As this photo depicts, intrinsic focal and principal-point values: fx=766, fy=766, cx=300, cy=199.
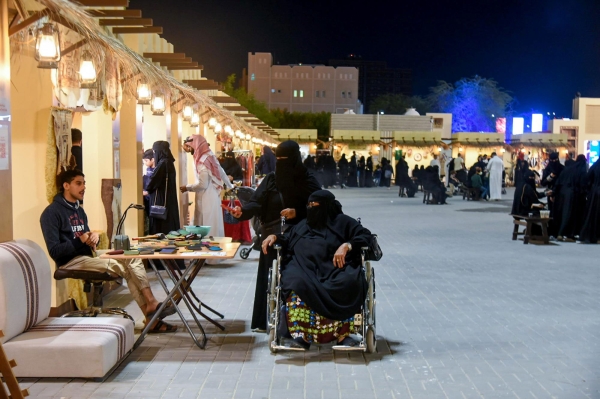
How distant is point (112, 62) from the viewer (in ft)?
26.6

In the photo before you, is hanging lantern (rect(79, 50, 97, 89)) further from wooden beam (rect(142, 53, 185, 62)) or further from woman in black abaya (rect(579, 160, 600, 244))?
woman in black abaya (rect(579, 160, 600, 244))

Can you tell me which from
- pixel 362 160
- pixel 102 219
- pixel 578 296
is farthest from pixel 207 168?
pixel 362 160

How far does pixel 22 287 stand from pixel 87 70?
114 inches

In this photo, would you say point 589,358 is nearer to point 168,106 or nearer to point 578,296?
point 578,296

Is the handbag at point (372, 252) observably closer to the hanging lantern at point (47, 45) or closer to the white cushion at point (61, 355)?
the white cushion at point (61, 355)

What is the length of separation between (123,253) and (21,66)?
6.74 feet

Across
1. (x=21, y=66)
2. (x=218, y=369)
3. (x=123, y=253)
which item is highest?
(x=21, y=66)

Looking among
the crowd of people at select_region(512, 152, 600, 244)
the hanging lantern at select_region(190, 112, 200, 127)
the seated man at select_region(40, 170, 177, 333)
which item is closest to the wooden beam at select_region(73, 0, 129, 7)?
the seated man at select_region(40, 170, 177, 333)

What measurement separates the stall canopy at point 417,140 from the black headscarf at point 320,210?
38.7 meters

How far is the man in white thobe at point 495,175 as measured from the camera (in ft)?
87.3

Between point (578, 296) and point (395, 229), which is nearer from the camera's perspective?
point (578, 296)

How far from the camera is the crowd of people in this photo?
14117 mm

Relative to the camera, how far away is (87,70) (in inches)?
293

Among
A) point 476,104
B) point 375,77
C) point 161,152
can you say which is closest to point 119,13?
point 161,152
